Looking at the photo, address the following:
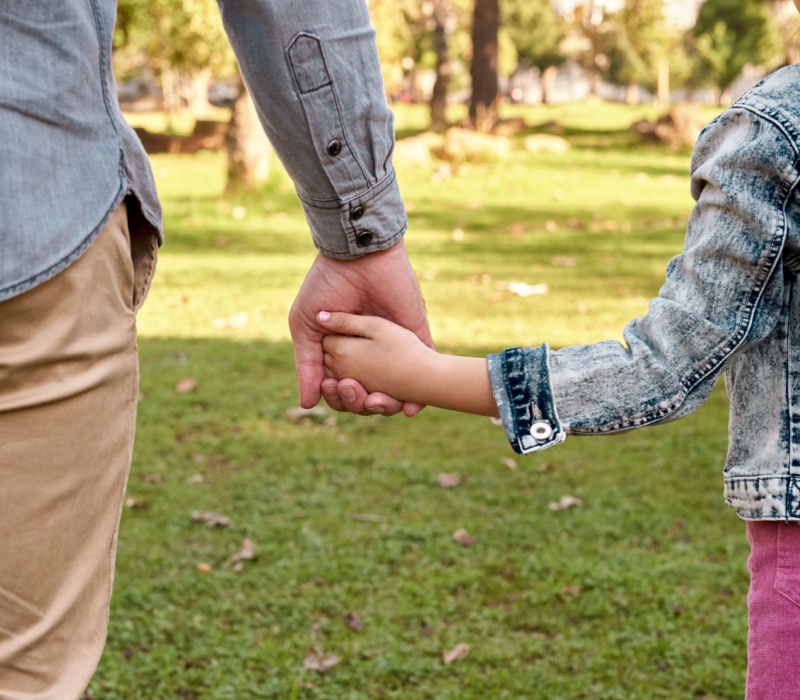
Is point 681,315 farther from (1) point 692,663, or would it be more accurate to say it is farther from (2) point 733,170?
(1) point 692,663

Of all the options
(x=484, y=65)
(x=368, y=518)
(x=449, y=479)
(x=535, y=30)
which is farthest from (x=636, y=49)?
(x=368, y=518)

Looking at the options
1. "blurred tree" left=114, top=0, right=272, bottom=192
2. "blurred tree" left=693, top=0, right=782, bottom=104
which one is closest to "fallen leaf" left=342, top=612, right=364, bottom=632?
"blurred tree" left=114, top=0, right=272, bottom=192

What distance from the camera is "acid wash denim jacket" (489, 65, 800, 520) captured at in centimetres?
141

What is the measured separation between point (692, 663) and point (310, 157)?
2.15 m

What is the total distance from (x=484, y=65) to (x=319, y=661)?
18.5m

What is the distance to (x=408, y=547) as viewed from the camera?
3832mm

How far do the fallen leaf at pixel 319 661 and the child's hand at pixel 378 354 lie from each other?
56.2 inches

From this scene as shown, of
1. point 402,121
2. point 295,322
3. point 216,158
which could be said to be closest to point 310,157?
point 295,322

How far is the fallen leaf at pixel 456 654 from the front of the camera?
10.2ft

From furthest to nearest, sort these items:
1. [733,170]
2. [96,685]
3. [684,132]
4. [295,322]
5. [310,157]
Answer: [684,132] → [96,685] → [295,322] → [310,157] → [733,170]

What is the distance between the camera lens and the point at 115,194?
1276mm

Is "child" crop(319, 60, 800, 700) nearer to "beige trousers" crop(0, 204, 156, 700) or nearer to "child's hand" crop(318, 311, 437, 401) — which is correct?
"child's hand" crop(318, 311, 437, 401)

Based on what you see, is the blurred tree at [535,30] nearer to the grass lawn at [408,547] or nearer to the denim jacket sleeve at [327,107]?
the grass lawn at [408,547]

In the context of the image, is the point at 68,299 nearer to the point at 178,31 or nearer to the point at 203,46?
the point at 203,46
